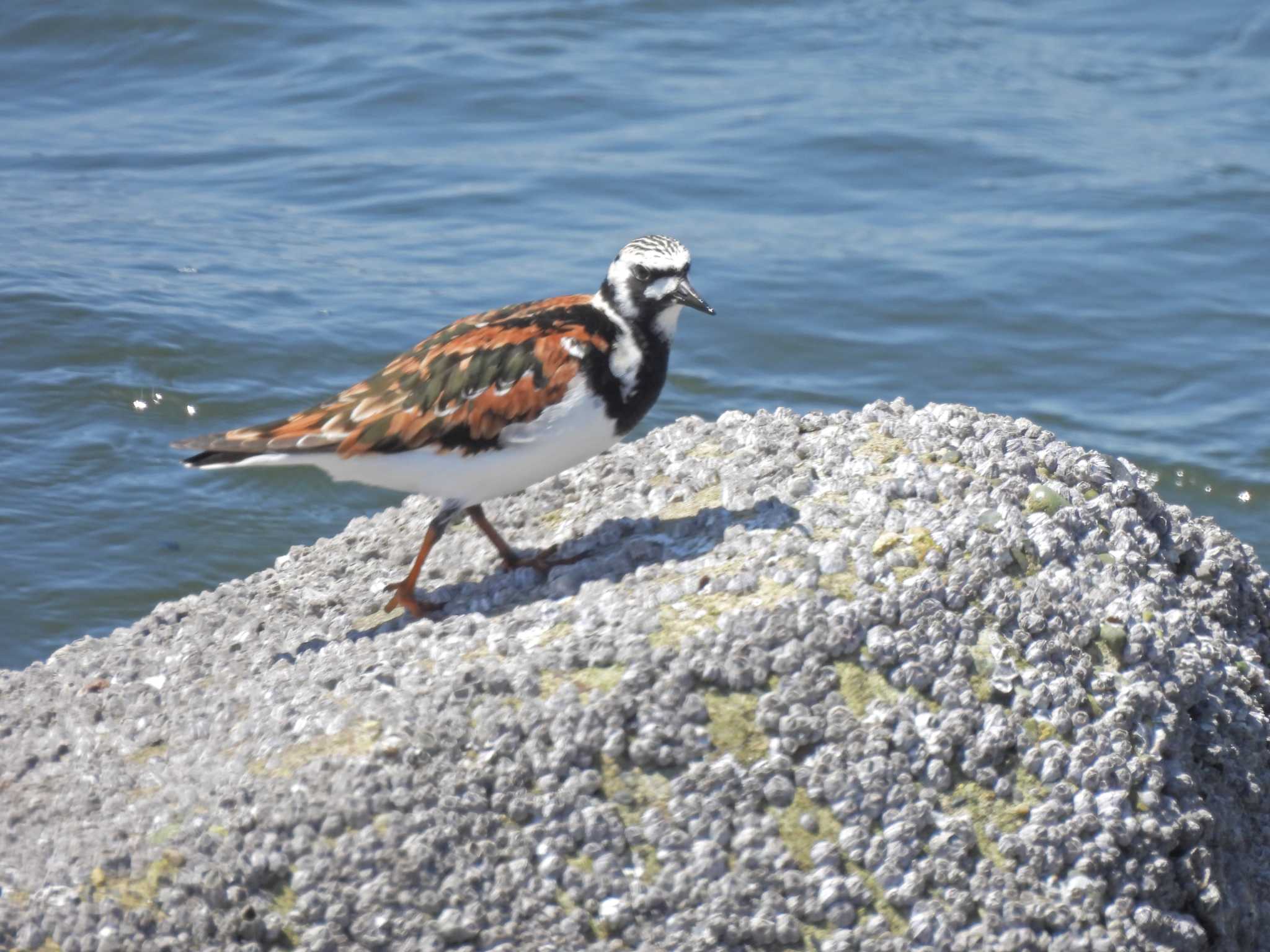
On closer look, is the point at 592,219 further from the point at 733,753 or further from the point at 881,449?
the point at 733,753

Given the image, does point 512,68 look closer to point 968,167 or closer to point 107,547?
point 968,167

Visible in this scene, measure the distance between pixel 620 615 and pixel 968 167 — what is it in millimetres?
10945

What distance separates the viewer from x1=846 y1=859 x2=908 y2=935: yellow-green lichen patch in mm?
3998

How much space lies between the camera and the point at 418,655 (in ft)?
15.0

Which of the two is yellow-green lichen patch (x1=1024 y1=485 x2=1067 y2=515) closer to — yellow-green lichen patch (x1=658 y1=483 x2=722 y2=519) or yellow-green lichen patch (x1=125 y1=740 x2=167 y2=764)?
yellow-green lichen patch (x1=658 y1=483 x2=722 y2=519)

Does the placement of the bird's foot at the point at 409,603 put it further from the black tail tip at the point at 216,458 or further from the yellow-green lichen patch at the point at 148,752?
the yellow-green lichen patch at the point at 148,752

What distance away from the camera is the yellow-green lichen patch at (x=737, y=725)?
162 inches

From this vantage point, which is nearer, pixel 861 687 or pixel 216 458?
pixel 861 687

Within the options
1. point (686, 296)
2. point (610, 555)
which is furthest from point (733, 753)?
point (686, 296)

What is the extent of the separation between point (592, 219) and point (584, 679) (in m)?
9.36

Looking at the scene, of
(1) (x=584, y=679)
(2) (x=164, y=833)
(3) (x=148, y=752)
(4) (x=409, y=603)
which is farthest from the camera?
(4) (x=409, y=603)

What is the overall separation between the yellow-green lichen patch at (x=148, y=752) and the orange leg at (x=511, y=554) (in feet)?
4.15

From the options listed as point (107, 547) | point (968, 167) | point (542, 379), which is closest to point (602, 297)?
point (542, 379)

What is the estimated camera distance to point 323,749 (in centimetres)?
412
